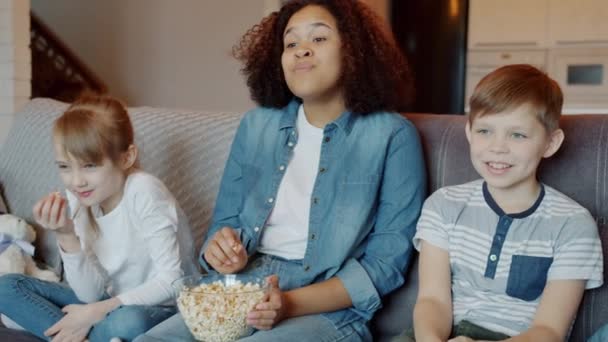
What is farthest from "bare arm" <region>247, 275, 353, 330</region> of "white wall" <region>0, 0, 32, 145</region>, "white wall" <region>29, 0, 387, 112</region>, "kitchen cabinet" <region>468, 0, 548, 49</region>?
"kitchen cabinet" <region>468, 0, 548, 49</region>

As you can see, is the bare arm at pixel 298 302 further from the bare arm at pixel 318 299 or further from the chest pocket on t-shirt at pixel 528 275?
the chest pocket on t-shirt at pixel 528 275

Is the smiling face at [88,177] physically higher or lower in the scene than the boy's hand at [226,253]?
higher

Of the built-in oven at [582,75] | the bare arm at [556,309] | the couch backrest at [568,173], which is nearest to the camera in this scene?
the bare arm at [556,309]

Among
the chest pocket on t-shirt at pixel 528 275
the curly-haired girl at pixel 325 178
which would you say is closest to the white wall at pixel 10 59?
the curly-haired girl at pixel 325 178

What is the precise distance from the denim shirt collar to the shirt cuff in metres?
0.32

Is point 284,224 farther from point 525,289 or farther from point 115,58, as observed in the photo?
point 115,58

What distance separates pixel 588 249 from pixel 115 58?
15.5ft

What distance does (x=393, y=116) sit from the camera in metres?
1.64

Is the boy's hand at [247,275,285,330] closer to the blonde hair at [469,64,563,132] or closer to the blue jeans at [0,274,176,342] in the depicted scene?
the blue jeans at [0,274,176,342]

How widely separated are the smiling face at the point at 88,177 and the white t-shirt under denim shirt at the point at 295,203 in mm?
374

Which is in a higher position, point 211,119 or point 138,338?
point 211,119

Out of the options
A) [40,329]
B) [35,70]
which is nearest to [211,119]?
[40,329]

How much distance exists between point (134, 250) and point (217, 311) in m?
0.41

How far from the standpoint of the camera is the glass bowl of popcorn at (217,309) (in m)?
1.31
